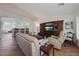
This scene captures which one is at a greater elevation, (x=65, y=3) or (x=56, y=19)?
(x=65, y=3)

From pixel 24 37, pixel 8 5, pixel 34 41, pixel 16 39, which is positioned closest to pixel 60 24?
pixel 34 41

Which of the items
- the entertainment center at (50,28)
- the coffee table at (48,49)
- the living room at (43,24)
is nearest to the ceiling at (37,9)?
the living room at (43,24)

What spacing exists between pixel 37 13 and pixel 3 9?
0.72 m

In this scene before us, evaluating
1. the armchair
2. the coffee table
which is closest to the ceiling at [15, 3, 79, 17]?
the armchair

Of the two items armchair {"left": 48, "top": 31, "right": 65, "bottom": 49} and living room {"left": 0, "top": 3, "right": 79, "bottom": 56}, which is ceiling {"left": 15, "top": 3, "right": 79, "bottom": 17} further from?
armchair {"left": 48, "top": 31, "right": 65, "bottom": 49}

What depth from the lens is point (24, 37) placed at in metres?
2.32

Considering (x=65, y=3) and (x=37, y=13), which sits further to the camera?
(x=37, y=13)

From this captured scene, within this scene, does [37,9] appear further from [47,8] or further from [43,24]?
[43,24]

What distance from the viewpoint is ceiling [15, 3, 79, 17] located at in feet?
7.08

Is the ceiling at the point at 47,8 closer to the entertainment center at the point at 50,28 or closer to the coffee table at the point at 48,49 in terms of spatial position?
the entertainment center at the point at 50,28

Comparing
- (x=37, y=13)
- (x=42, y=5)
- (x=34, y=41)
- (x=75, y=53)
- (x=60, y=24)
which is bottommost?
(x=75, y=53)

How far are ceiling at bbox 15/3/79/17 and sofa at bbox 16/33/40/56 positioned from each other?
54 centimetres

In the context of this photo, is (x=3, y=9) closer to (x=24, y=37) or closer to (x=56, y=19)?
(x=24, y=37)

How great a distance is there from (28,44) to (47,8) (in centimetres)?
85
